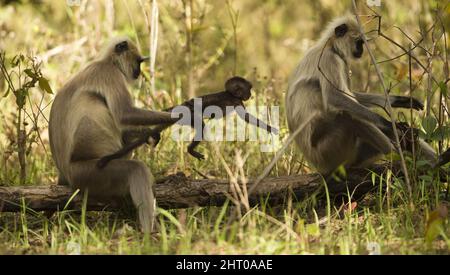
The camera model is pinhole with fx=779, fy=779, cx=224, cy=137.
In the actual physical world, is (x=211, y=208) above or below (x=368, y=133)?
below

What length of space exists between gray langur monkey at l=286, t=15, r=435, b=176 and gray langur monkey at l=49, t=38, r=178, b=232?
1025mm

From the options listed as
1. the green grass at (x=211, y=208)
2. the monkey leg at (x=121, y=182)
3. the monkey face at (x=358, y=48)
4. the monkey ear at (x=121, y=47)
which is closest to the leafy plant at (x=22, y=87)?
the green grass at (x=211, y=208)

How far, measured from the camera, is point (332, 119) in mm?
5504

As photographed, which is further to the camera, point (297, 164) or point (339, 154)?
point (297, 164)

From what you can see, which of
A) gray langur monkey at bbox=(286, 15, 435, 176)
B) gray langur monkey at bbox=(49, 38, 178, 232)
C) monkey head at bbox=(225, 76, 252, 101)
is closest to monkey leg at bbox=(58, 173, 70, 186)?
gray langur monkey at bbox=(49, 38, 178, 232)

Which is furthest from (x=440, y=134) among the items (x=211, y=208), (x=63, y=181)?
(x=63, y=181)

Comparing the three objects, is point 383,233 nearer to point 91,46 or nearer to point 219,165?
point 219,165

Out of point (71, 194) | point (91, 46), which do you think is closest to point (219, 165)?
point (71, 194)

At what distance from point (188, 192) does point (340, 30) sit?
1748 mm

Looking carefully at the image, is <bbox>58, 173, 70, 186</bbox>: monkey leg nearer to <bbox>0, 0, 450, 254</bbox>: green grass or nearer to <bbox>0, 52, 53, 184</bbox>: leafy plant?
<bbox>0, 0, 450, 254</bbox>: green grass

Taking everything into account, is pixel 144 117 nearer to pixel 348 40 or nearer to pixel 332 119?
pixel 332 119

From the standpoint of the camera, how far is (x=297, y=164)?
6496 mm

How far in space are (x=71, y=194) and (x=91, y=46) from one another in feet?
13.1

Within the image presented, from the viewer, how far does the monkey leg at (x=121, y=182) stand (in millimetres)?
4781
